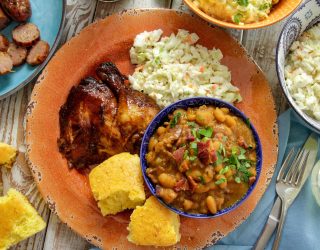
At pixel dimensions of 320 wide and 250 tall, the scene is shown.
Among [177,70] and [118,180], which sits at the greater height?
[177,70]

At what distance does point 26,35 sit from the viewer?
3.77 m

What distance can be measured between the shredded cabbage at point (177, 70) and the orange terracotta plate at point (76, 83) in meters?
0.07

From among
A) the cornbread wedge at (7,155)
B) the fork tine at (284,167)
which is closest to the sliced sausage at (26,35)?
the cornbread wedge at (7,155)

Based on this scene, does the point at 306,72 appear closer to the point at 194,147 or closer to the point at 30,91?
the point at 194,147

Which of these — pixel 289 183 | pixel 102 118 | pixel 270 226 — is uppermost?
pixel 102 118

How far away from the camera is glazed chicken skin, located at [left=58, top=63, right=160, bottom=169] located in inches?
139

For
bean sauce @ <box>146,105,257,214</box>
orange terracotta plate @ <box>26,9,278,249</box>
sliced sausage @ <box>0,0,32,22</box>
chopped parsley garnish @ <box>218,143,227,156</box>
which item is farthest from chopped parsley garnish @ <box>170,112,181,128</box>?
sliced sausage @ <box>0,0,32,22</box>

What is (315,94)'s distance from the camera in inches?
141

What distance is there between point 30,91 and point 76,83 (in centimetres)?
41

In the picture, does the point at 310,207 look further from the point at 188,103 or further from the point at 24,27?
the point at 24,27

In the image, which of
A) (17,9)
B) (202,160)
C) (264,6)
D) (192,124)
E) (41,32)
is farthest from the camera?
(41,32)

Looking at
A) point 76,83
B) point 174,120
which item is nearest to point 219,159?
point 174,120

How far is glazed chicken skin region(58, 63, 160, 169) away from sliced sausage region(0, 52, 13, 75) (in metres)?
0.48

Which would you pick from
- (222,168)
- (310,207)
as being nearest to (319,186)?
(310,207)
